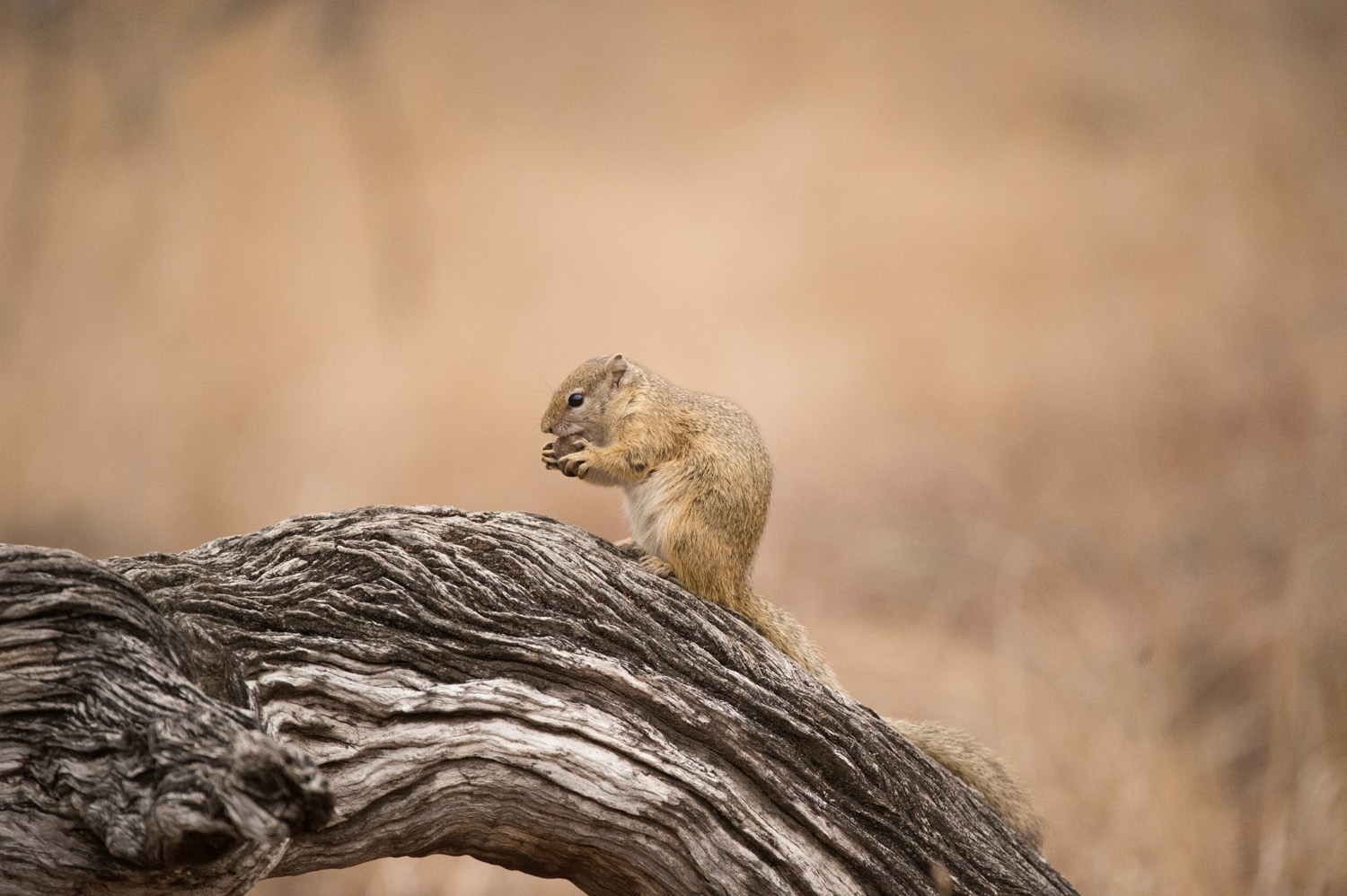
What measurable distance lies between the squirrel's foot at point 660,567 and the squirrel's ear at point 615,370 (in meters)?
0.87

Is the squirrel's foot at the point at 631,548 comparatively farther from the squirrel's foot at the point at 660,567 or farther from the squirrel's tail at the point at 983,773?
the squirrel's tail at the point at 983,773

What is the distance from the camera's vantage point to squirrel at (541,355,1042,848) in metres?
3.37

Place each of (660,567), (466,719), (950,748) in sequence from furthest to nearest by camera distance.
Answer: (950,748), (660,567), (466,719)

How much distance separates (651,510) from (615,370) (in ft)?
2.40

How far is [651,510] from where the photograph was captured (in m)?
3.54

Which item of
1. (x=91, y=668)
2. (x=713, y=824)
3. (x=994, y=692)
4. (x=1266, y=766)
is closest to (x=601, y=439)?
(x=713, y=824)

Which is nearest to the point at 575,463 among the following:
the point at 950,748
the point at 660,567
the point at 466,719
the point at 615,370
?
the point at 660,567

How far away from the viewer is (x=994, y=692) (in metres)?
7.42

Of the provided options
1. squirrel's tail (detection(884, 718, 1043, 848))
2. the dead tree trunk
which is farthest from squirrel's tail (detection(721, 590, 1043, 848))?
the dead tree trunk

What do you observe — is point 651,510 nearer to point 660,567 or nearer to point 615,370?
point 660,567

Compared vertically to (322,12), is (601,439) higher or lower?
lower

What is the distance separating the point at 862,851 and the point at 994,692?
484 cm

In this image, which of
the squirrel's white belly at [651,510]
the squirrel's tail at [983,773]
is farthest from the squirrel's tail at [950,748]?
the squirrel's white belly at [651,510]

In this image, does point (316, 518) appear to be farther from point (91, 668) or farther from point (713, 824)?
point (713, 824)
